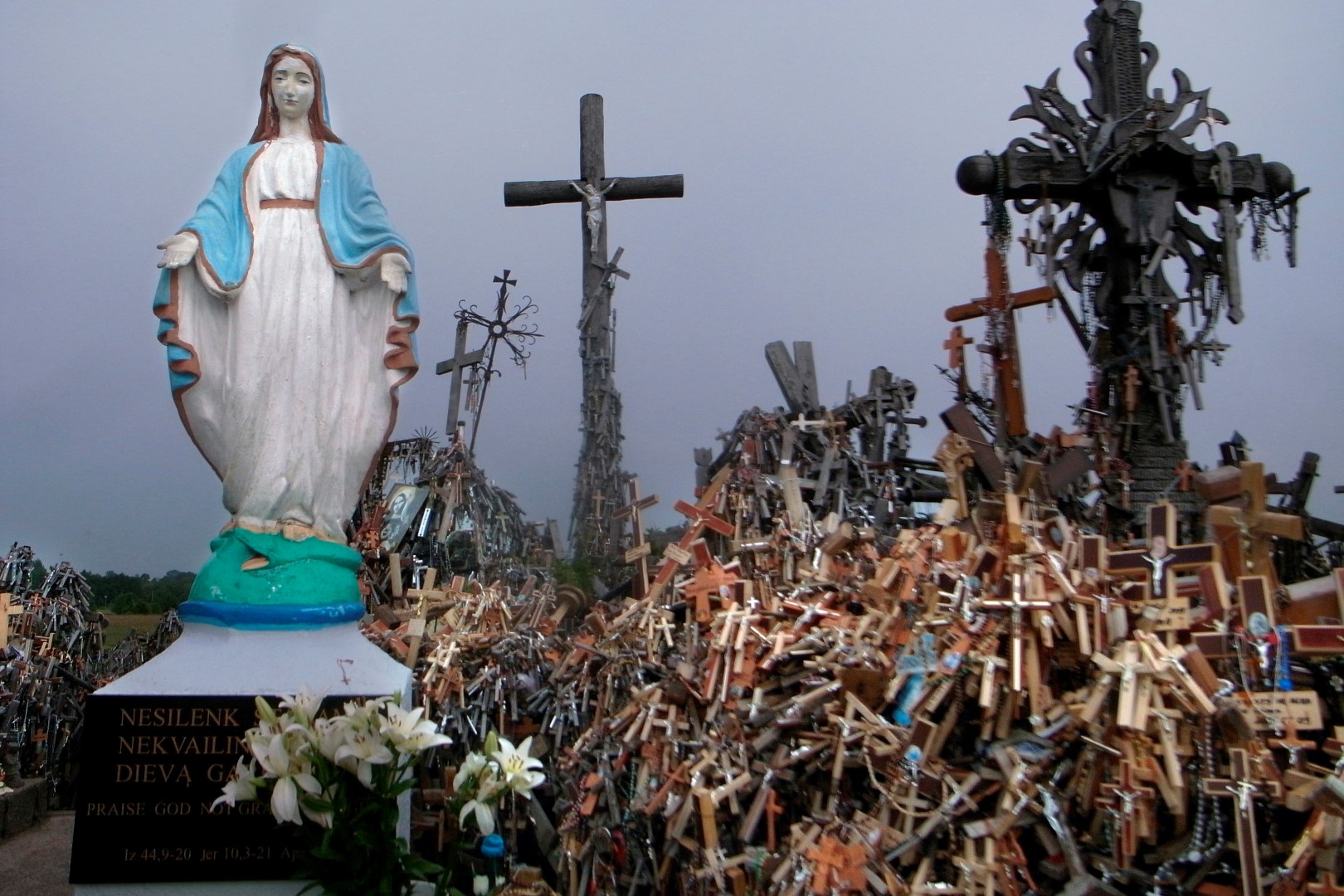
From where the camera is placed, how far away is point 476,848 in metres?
6.45

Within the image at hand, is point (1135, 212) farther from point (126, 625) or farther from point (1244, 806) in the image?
point (126, 625)

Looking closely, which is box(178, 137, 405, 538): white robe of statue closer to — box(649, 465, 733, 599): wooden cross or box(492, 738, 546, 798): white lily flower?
box(492, 738, 546, 798): white lily flower

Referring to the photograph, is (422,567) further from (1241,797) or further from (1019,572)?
(1241,797)

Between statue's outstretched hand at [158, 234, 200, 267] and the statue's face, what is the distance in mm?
851

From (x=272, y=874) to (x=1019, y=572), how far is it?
348 centimetres

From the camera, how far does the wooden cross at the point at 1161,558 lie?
5375 mm

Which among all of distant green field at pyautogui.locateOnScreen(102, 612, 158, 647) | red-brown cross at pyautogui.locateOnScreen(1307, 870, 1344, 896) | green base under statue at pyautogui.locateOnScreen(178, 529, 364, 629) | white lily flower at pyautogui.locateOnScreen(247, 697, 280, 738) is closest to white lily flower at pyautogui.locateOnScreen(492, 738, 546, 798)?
white lily flower at pyautogui.locateOnScreen(247, 697, 280, 738)

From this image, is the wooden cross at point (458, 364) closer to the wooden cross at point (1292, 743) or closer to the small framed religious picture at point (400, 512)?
the small framed religious picture at point (400, 512)

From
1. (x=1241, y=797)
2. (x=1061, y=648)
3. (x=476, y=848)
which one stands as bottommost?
(x=476, y=848)

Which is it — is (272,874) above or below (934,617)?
below

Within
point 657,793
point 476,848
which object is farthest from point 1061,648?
→ point 476,848

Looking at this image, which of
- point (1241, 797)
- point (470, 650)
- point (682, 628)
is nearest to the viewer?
point (1241, 797)

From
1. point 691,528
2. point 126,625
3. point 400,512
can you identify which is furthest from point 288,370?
point 126,625

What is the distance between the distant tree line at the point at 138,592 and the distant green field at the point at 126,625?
77mm
